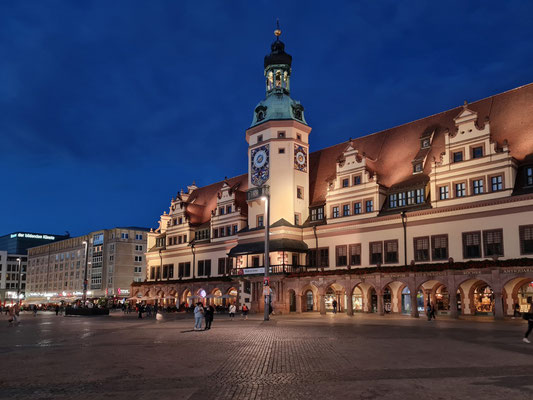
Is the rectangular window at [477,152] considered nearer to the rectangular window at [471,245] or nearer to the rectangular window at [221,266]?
Result: the rectangular window at [471,245]

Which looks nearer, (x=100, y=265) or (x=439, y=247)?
(x=439, y=247)

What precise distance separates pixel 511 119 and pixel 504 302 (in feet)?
54.9

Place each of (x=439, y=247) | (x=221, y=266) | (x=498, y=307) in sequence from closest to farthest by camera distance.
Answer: (x=498, y=307), (x=439, y=247), (x=221, y=266)

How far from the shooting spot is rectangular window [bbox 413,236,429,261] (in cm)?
4806

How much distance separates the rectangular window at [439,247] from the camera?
153ft

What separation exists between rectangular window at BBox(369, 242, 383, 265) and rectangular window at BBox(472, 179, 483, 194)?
422 inches

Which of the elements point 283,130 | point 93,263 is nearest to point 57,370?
point 283,130

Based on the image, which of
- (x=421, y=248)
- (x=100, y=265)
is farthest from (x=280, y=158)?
(x=100, y=265)

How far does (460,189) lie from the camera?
4634 cm

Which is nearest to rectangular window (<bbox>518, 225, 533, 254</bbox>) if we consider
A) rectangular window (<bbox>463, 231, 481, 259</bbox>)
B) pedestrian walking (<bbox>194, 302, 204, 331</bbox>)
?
rectangular window (<bbox>463, 231, 481, 259</bbox>)

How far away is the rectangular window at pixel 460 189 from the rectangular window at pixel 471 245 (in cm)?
349

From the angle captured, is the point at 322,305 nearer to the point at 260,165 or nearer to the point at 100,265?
the point at 260,165

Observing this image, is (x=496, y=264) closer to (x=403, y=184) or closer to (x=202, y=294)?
(x=403, y=184)

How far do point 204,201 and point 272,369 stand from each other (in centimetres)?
7008
